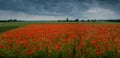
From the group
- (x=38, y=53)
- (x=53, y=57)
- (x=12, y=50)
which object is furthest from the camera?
(x=12, y=50)

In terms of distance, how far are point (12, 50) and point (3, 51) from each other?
46cm

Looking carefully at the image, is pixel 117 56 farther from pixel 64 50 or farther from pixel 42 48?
pixel 42 48

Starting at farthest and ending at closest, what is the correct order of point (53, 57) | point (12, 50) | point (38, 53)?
point (12, 50)
point (38, 53)
point (53, 57)

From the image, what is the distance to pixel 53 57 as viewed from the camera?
32.0ft

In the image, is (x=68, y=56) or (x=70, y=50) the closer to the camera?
(x=68, y=56)

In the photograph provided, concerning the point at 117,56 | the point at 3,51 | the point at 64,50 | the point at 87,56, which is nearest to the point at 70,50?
the point at 64,50

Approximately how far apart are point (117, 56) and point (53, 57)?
2632mm

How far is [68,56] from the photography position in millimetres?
9914

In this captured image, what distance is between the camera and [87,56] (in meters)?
10.0

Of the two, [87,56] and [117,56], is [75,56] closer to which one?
[87,56]

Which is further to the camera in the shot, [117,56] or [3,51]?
[3,51]

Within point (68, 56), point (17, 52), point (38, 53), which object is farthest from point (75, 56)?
point (17, 52)

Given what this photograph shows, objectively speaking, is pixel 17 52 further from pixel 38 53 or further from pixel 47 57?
pixel 47 57

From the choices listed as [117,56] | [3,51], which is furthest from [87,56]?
[3,51]
